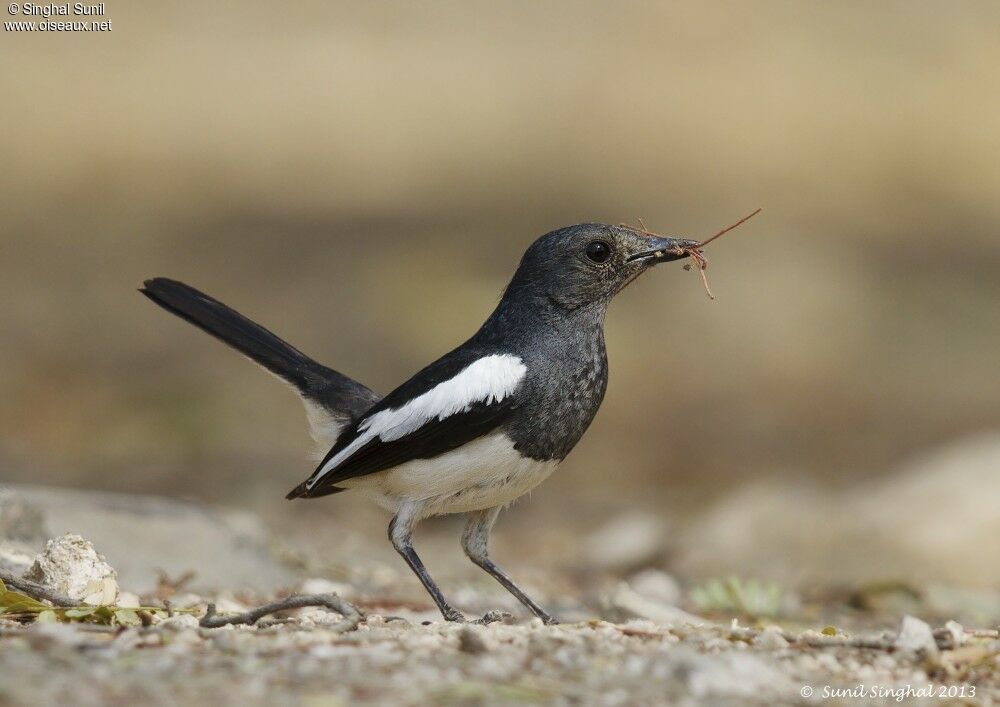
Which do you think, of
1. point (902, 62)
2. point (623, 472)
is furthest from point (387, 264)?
point (902, 62)

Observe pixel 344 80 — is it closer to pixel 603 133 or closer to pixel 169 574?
pixel 603 133

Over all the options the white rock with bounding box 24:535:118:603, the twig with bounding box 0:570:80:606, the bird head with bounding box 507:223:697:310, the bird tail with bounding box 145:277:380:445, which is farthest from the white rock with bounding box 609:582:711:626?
the twig with bounding box 0:570:80:606

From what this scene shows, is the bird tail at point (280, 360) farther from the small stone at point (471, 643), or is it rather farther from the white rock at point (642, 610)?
the small stone at point (471, 643)

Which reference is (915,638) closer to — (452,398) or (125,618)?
(452,398)

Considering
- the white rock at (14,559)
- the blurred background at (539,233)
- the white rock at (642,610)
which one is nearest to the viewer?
the white rock at (14,559)

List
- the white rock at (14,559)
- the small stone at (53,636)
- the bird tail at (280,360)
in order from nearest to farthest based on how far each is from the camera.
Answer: the small stone at (53,636), the white rock at (14,559), the bird tail at (280,360)

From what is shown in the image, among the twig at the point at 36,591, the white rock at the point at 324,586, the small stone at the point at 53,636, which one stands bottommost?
the white rock at the point at 324,586

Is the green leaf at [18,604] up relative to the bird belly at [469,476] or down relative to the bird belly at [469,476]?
down

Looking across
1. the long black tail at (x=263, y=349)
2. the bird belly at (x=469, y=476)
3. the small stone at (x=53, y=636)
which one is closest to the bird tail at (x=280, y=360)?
the long black tail at (x=263, y=349)
